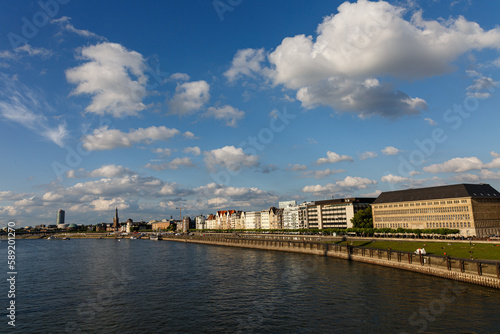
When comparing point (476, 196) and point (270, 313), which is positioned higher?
point (476, 196)

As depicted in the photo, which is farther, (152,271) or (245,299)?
(152,271)

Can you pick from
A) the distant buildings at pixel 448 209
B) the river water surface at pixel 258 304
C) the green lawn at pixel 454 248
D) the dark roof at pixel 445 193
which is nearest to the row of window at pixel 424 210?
the distant buildings at pixel 448 209

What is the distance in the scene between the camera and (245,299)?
4872 centimetres

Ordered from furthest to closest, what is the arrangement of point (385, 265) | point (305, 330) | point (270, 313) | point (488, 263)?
1. point (385, 265)
2. point (488, 263)
3. point (270, 313)
4. point (305, 330)

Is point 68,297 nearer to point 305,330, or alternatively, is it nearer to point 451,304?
point 305,330

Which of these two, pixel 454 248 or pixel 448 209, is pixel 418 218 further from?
pixel 454 248

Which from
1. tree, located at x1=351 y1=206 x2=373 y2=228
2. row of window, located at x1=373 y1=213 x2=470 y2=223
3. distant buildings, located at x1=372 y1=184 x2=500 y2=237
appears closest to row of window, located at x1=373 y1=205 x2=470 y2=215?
distant buildings, located at x1=372 y1=184 x2=500 y2=237

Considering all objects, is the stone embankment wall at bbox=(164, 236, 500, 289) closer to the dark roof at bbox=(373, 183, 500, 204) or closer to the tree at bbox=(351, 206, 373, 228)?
the tree at bbox=(351, 206, 373, 228)

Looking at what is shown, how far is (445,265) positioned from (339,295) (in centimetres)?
2744

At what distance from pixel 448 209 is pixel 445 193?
8.13m

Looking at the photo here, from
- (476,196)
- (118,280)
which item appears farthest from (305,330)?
(476,196)

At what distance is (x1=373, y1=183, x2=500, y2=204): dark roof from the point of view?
447 ft

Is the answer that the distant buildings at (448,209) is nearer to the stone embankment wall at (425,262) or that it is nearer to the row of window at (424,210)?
the row of window at (424,210)

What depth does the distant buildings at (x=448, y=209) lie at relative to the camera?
130 m
